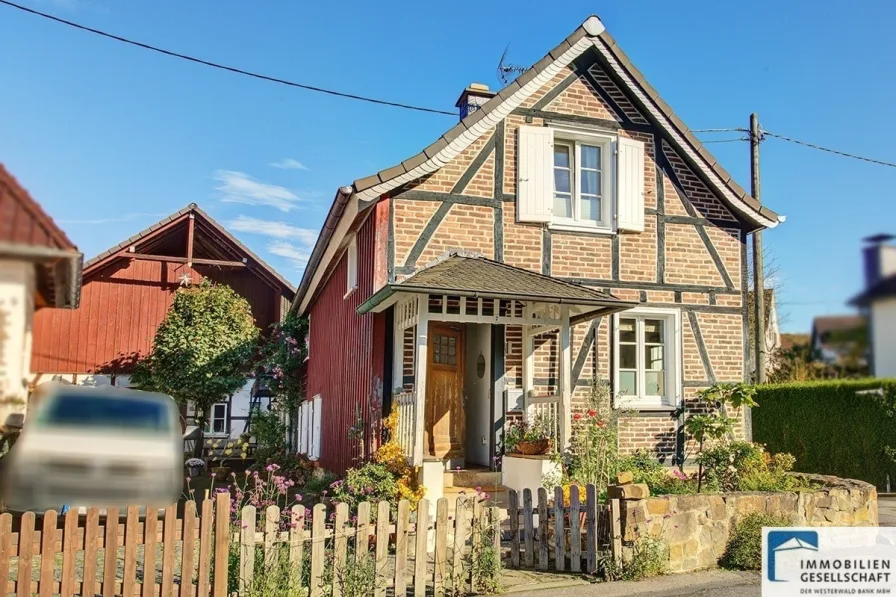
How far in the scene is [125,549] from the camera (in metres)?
5.69

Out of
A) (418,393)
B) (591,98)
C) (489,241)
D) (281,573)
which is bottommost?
(281,573)

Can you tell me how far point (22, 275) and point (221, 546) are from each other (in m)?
6.07

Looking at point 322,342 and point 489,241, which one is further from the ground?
point 489,241

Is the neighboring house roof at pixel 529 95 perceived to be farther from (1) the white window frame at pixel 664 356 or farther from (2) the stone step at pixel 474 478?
(2) the stone step at pixel 474 478

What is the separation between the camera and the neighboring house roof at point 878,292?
65 centimetres

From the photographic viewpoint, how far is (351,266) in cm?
1333

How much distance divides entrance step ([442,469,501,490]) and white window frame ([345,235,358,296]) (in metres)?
3.66

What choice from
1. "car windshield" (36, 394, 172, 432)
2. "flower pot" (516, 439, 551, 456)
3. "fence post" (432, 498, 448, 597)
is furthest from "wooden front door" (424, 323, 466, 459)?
"car windshield" (36, 394, 172, 432)

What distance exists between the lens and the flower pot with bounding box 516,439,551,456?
9.90 meters

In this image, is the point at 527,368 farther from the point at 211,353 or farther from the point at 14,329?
the point at 14,329

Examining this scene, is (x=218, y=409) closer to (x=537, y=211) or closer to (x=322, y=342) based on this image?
(x=322, y=342)

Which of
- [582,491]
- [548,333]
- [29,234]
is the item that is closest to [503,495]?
[582,491]

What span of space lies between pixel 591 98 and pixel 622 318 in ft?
11.8

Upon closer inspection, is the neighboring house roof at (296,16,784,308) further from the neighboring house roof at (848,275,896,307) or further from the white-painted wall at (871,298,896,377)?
the neighboring house roof at (848,275,896,307)
